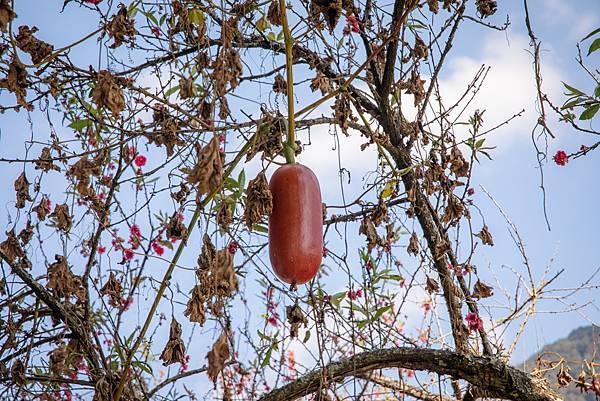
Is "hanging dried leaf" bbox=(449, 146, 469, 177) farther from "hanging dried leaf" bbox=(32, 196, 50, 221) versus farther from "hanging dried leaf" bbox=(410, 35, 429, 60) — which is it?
"hanging dried leaf" bbox=(32, 196, 50, 221)

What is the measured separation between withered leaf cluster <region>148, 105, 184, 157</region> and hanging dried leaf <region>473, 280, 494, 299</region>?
88cm

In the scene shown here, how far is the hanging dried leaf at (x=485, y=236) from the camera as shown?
1715 millimetres

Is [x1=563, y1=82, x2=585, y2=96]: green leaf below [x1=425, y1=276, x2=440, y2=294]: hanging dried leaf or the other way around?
the other way around

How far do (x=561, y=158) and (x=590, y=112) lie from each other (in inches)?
11.2

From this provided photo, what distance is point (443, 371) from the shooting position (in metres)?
1.61

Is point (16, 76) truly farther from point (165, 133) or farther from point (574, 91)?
point (574, 91)

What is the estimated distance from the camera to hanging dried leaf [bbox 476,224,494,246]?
171cm

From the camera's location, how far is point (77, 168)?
120 centimetres

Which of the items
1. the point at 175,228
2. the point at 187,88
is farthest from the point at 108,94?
the point at 175,228

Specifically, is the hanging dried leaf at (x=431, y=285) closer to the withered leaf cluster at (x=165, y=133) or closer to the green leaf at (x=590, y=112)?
the green leaf at (x=590, y=112)

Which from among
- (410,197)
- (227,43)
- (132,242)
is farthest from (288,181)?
(132,242)

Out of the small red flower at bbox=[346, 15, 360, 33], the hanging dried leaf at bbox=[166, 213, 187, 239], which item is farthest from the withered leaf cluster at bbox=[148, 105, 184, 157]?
the small red flower at bbox=[346, 15, 360, 33]

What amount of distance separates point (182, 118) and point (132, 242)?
0.56 meters

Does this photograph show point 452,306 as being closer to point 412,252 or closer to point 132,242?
point 412,252
